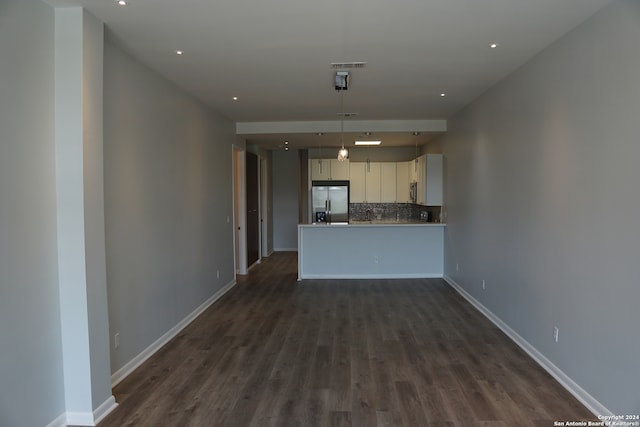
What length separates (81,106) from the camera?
2.59 meters

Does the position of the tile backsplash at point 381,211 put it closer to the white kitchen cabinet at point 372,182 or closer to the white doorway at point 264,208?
the white kitchen cabinet at point 372,182

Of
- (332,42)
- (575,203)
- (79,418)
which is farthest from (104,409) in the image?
(575,203)

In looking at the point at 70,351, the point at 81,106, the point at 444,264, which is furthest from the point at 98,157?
the point at 444,264

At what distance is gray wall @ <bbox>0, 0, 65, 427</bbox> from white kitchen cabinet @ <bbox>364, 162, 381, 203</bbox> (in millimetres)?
7081

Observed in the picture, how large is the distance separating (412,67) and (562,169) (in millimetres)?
1627

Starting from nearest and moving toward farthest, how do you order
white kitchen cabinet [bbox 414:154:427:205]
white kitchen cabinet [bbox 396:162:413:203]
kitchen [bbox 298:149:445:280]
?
kitchen [bbox 298:149:445:280], white kitchen cabinet [bbox 414:154:427:205], white kitchen cabinet [bbox 396:162:413:203]

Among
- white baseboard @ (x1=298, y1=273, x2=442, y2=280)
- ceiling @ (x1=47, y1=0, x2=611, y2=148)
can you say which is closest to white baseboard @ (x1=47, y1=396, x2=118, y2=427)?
ceiling @ (x1=47, y1=0, x2=611, y2=148)

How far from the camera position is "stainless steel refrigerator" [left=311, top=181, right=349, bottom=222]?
914 cm

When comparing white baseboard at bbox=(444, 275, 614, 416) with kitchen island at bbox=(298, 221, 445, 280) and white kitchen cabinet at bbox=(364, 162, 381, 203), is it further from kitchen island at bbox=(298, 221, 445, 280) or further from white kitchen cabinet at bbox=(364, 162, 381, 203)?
white kitchen cabinet at bbox=(364, 162, 381, 203)

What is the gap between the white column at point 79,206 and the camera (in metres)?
2.58

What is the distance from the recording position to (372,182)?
912 cm

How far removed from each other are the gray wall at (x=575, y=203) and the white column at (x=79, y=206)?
328cm

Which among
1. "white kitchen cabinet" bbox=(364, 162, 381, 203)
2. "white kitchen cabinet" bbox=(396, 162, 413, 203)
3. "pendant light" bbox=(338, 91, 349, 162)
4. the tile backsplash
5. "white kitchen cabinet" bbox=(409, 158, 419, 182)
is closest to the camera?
"pendant light" bbox=(338, 91, 349, 162)

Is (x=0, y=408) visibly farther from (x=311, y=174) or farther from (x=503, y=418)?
(x=311, y=174)
